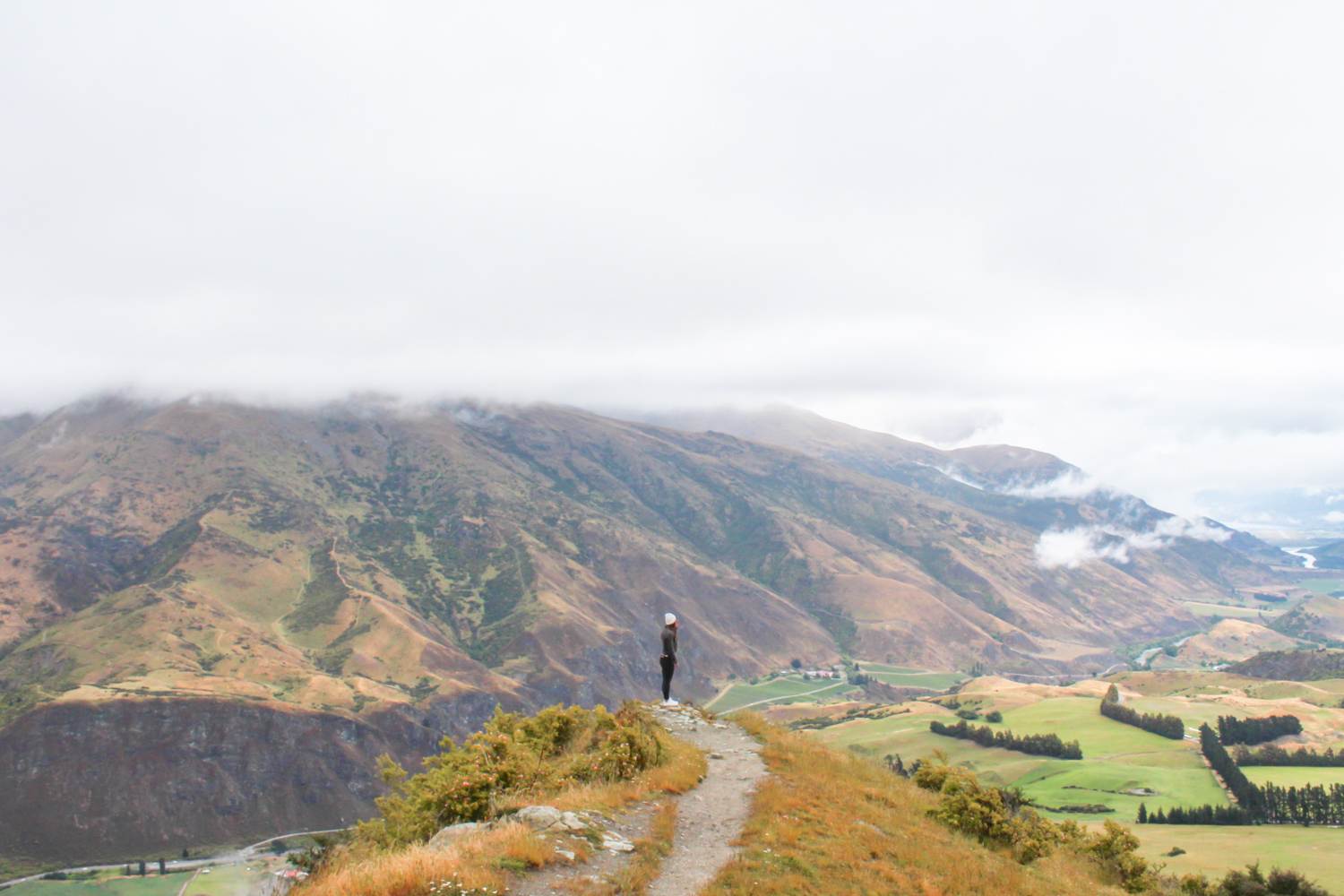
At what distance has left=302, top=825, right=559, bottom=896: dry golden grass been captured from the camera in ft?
44.5

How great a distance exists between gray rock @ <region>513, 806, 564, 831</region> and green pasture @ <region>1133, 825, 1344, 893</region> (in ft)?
276

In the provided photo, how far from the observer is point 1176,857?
3780 inches

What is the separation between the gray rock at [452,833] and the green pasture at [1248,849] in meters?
85.3

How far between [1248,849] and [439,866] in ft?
422

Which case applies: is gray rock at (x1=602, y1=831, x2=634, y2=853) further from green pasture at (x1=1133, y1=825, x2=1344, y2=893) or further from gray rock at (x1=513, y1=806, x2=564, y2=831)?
green pasture at (x1=1133, y1=825, x2=1344, y2=893)

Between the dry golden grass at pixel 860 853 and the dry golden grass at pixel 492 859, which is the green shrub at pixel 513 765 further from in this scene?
the dry golden grass at pixel 860 853

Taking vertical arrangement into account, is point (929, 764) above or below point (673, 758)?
below

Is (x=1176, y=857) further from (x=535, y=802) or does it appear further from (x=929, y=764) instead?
(x=535, y=802)

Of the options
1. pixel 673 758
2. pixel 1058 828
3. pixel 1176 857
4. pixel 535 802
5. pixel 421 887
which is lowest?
pixel 1176 857

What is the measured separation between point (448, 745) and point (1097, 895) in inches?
874

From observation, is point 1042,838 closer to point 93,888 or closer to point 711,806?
point 711,806

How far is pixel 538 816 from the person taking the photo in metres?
18.6

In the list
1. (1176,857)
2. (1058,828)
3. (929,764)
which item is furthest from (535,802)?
(1176,857)

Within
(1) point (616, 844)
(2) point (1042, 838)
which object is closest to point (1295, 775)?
(2) point (1042, 838)
